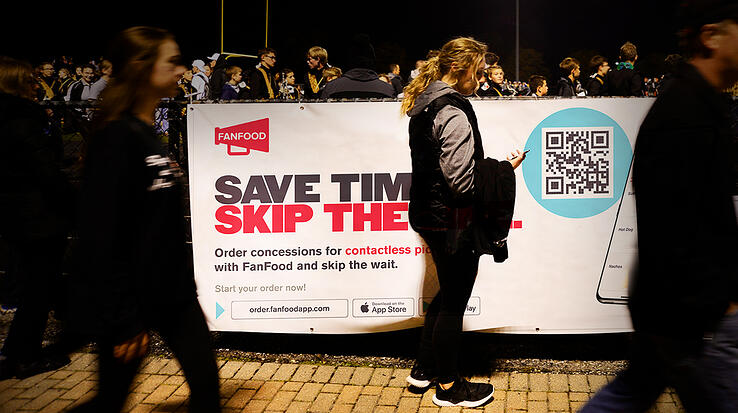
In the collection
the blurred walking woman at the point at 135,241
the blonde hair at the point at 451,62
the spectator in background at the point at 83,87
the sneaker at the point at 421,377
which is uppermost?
the spectator in background at the point at 83,87

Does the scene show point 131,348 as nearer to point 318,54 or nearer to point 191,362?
point 191,362

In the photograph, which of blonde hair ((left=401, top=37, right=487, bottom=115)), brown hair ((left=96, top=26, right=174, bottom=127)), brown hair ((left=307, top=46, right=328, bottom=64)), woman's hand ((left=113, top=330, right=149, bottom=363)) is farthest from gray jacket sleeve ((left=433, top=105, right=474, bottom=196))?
brown hair ((left=307, top=46, right=328, bottom=64))

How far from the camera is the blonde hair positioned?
4.07 m

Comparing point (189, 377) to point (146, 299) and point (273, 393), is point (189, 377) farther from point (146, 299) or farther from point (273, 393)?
point (273, 393)

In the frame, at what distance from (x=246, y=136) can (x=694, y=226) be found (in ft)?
10.4

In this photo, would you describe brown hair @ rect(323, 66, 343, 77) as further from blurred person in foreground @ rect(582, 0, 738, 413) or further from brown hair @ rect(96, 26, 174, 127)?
blurred person in foreground @ rect(582, 0, 738, 413)

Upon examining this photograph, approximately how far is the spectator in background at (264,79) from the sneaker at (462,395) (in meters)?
7.22

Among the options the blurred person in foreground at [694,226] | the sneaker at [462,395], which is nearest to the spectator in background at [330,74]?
the sneaker at [462,395]

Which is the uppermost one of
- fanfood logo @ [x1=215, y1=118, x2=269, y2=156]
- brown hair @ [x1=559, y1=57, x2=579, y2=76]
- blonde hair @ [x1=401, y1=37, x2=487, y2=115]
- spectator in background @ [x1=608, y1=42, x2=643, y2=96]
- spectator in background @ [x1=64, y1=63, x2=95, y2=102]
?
spectator in background @ [x1=64, y1=63, x2=95, y2=102]

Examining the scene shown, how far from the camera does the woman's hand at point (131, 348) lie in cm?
258

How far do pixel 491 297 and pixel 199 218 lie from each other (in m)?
1.98

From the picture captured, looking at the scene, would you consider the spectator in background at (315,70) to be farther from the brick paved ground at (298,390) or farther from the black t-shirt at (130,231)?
the black t-shirt at (130,231)

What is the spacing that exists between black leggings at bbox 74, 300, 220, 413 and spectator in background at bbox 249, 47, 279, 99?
26.8ft

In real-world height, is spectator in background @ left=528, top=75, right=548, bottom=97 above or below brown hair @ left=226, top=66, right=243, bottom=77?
below
